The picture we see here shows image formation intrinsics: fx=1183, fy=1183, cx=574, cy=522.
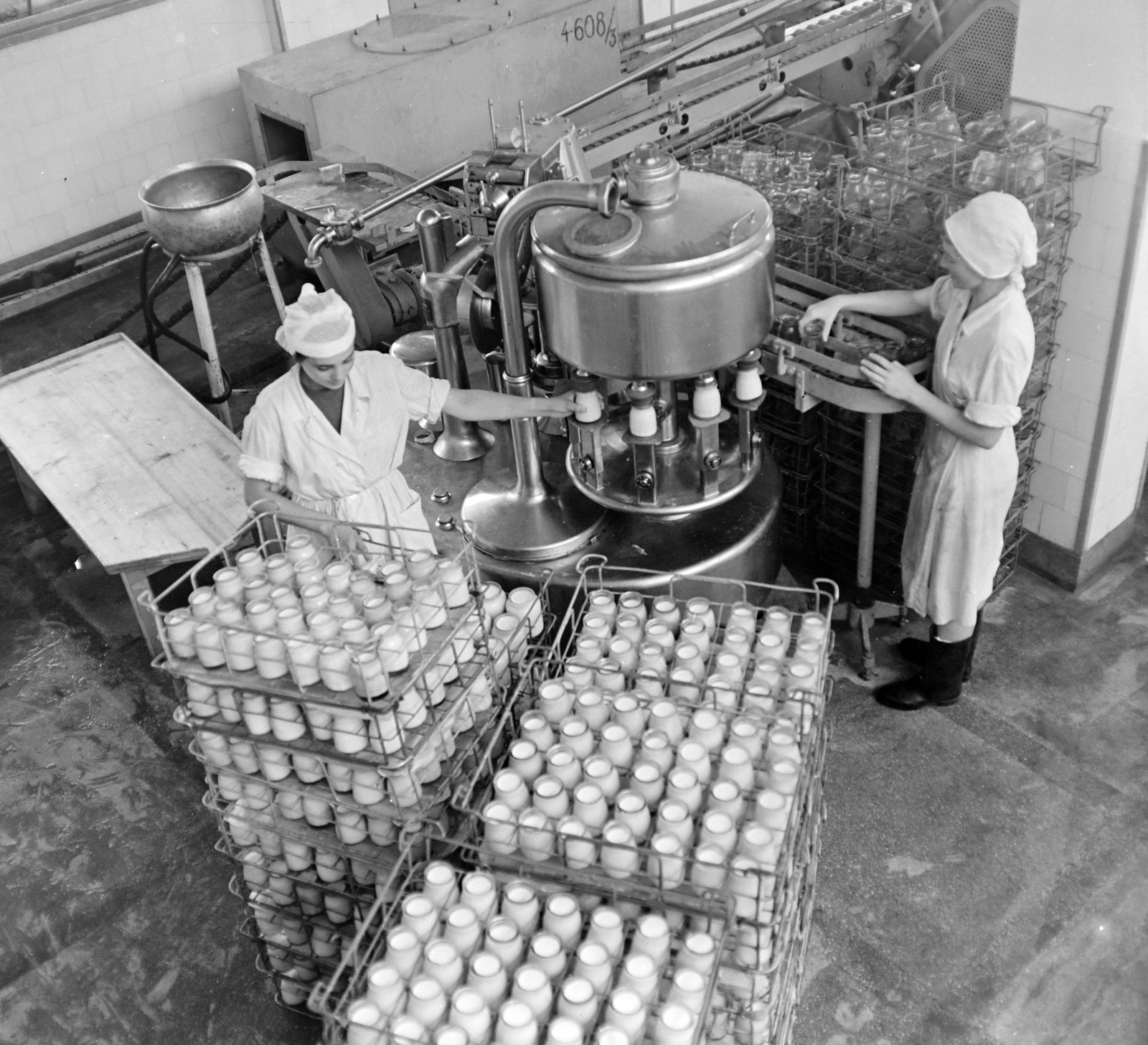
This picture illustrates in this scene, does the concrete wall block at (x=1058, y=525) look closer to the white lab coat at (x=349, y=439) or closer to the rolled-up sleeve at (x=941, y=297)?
the rolled-up sleeve at (x=941, y=297)

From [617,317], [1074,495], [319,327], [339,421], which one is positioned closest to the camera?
[319,327]

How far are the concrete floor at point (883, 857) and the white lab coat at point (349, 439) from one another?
1250 mm

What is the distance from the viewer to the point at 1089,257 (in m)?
3.89

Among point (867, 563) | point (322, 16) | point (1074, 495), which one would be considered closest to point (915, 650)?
point (867, 563)

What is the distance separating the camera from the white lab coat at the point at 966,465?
3.28 m

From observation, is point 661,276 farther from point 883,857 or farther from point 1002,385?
point 883,857

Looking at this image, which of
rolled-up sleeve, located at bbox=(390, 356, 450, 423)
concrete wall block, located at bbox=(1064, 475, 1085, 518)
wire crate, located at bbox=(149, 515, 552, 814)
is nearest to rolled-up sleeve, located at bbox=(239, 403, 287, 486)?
rolled-up sleeve, located at bbox=(390, 356, 450, 423)

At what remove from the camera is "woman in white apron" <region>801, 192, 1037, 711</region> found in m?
3.23

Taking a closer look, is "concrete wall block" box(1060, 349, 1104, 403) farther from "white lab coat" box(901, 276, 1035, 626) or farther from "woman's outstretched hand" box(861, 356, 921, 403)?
"woman's outstretched hand" box(861, 356, 921, 403)

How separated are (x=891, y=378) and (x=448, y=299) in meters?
1.42

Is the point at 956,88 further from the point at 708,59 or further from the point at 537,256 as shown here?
the point at 537,256

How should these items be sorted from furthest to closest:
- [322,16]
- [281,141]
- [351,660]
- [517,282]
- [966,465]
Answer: [322,16], [281,141], [966,465], [517,282], [351,660]

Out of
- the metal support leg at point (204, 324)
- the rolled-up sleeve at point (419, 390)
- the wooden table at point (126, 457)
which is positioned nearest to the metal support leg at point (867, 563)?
the rolled-up sleeve at point (419, 390)

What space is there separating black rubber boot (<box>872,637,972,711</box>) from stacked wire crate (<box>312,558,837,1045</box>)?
125 centimetres
